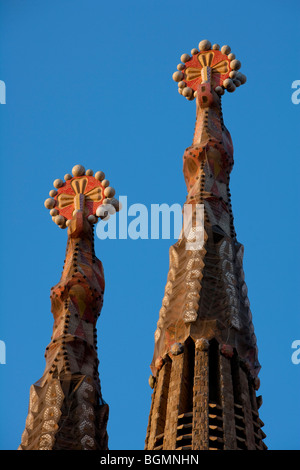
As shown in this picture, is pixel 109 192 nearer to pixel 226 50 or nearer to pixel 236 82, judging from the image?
pixel 236 82

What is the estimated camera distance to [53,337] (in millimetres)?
37844

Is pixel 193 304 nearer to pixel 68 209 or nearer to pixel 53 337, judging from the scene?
pixel 53 337

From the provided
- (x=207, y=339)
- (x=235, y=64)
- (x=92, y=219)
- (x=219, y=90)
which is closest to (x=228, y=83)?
(x=219, y=90)

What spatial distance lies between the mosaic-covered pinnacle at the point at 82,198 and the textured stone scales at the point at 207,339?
265cm

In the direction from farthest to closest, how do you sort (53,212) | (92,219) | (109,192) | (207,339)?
(53,212) < (109,192) < (92,219) < (207,339)

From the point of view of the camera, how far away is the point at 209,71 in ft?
141

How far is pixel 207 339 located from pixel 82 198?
902 centimetres

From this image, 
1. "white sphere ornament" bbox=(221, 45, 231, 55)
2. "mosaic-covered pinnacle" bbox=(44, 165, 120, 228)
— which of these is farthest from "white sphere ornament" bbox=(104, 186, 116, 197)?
"white sphere ornament" bbox=(221, 45, 231, 55)

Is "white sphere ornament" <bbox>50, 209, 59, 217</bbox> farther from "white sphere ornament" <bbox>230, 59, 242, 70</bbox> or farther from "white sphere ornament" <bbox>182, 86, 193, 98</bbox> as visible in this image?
"white sphere ornament" <bbox>230, 59, 242, 70</bbox>

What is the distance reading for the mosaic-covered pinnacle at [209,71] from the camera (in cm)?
4256

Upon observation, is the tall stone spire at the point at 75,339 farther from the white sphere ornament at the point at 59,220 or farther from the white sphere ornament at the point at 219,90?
the white sphere ornament at the point at 219,90

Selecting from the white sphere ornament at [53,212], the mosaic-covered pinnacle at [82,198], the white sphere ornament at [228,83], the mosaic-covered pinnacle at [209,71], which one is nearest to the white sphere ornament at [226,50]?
the mosaic-covered pinnacle at [209,71]
